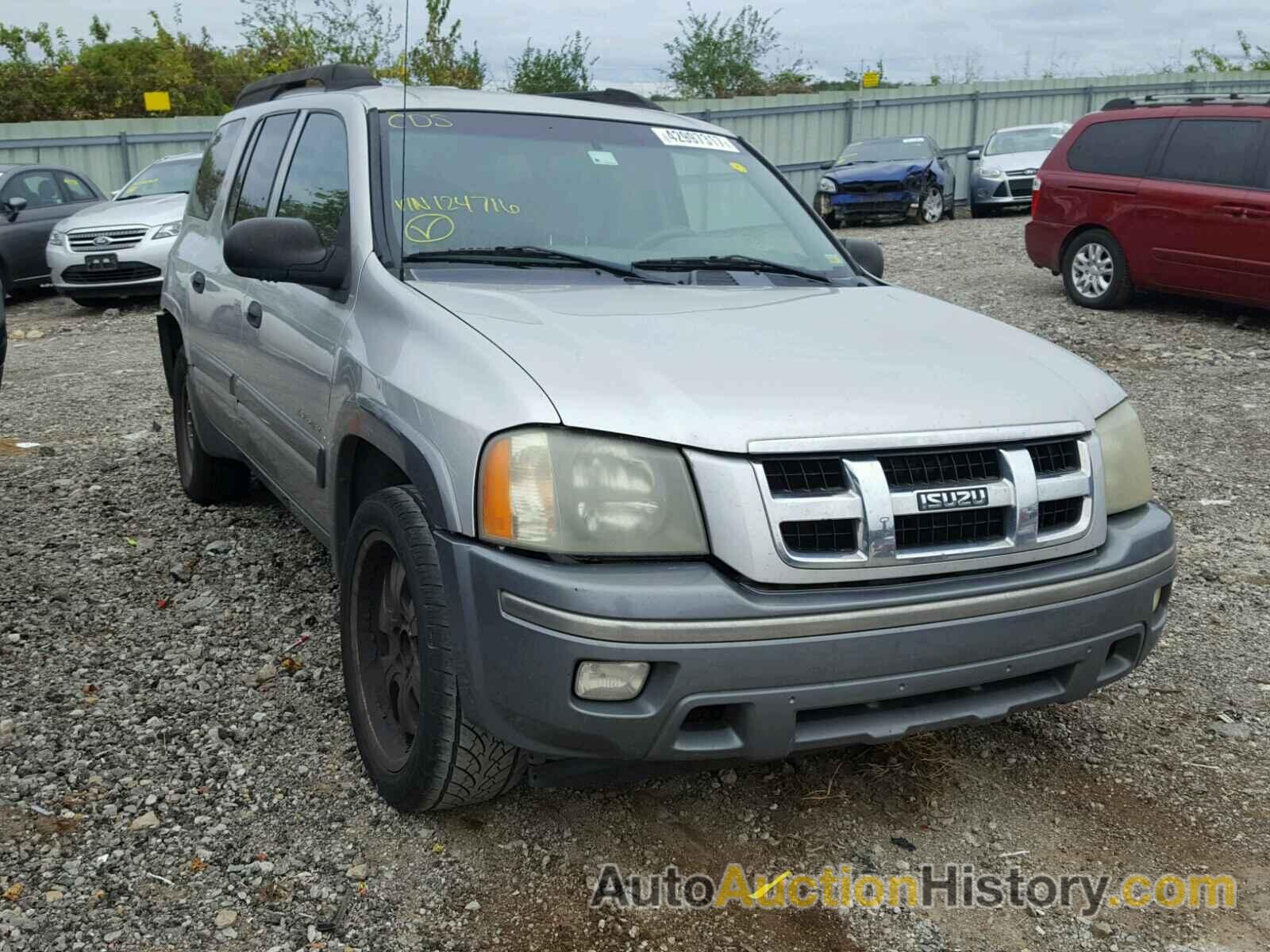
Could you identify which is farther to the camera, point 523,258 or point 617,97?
point 617,97

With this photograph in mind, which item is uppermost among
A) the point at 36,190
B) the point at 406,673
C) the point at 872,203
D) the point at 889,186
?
the point at 36,190

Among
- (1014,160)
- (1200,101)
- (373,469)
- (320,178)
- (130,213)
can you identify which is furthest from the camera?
(1014,160)

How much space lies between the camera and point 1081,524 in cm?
274

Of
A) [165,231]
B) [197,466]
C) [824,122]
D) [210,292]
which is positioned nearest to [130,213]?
[165,231]

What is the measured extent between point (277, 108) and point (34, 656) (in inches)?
84.1

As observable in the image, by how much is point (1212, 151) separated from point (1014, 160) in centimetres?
956

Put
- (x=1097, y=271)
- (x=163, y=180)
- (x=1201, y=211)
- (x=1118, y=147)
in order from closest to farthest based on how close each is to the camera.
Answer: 1. (x=1201, y=211)
2. (x=1118, y=147)
3. (x=1097, y=271)
4. (x=163, y=180)

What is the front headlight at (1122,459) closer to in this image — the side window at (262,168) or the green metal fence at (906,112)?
the side window at (262,168)

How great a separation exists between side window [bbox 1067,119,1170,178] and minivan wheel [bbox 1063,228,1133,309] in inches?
21.7

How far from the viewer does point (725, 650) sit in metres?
2.37

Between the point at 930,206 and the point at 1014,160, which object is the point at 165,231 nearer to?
the point at 930,206

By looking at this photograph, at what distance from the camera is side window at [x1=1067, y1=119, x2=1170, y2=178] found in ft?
33.5

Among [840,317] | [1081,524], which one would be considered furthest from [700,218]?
[1081,524]

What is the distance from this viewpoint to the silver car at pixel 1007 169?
1869cm
